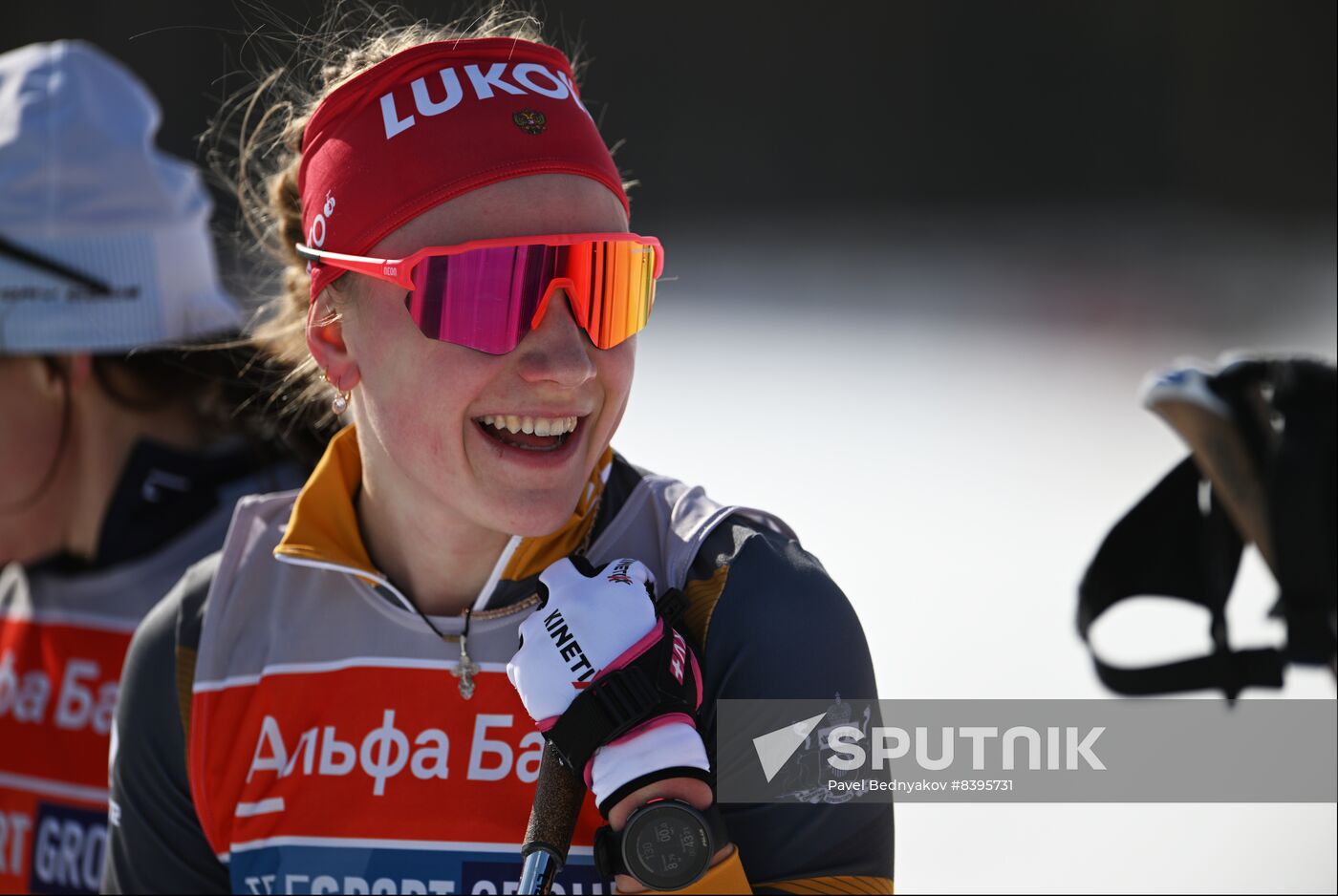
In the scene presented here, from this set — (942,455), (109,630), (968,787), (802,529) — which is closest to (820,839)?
(968,787)

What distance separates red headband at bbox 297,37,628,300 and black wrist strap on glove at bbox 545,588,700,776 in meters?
0.65

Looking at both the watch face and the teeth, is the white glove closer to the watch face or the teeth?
the watch face

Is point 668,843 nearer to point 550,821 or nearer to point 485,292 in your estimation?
point 550,821

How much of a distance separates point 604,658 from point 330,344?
2.17 feet

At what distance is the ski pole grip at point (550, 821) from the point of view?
1655mm

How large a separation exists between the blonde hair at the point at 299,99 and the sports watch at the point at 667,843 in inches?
37.9

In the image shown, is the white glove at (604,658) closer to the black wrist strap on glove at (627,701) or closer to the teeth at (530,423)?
the black wrist strap on glove at (627,701)

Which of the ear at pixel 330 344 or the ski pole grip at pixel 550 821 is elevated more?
the ear at pixel 330 344

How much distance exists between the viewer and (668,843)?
1.60 meters

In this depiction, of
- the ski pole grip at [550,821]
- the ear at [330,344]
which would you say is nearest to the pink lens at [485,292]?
the ear at [330,344]

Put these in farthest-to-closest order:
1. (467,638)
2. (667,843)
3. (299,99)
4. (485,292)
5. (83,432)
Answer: (83,432) < (299,99) < (467,638) < (485,292) < (667,843)

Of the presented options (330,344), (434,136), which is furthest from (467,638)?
(434,136)

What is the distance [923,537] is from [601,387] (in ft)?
14.7

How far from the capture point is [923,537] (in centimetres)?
618
